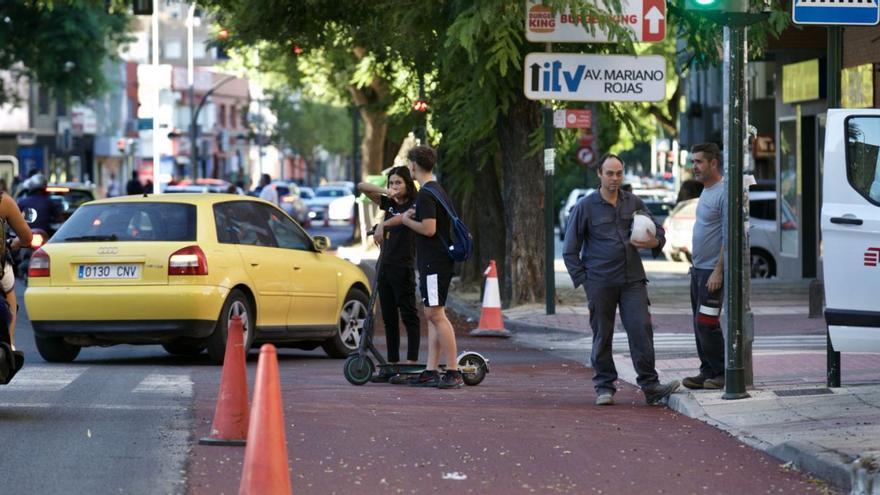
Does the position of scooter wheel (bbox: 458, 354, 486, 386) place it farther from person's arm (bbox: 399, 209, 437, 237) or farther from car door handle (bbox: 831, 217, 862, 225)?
car door handle (bbox: 831, 217, 862, 225)

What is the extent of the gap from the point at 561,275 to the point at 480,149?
8400 millimetres

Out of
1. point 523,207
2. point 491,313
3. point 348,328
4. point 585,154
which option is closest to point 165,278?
point 348,328

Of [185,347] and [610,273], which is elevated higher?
[610,273]

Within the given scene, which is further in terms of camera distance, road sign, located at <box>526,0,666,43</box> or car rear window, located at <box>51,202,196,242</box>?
road sign, located at <box>526,0,666,43</box>

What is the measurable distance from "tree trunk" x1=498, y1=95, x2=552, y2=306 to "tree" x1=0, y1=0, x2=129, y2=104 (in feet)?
93.0

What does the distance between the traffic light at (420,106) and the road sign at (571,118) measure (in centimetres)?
474

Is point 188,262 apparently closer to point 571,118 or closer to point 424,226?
point 424,226

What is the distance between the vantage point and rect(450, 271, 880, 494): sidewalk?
9461 mm

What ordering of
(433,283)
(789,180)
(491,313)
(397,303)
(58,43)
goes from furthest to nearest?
(58,43), (789,180), (491,313), (397,303), (433,283)

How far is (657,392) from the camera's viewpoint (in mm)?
12438

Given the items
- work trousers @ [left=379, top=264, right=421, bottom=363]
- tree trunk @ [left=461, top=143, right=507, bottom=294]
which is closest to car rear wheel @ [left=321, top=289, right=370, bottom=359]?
work trousers @ [left=379, top=264, right=421, bottom=363]

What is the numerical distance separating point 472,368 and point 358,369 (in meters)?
0.83

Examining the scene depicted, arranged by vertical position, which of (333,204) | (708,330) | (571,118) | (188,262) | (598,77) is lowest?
(333,204)

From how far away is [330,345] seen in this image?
17016 mm
